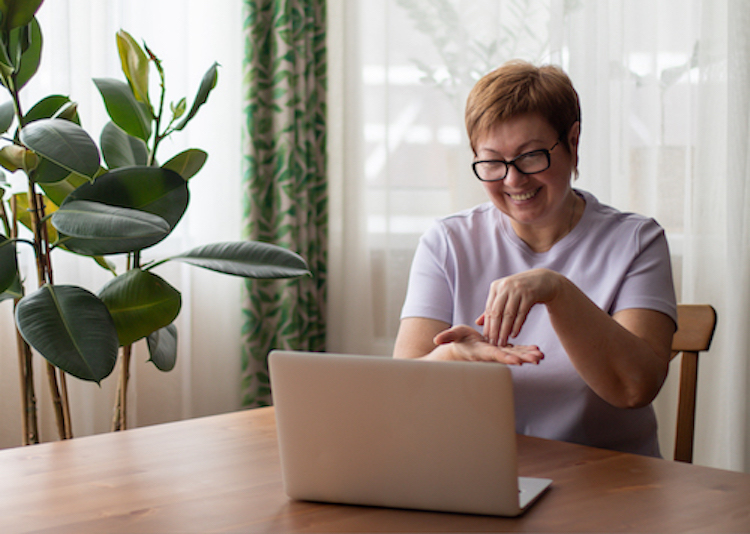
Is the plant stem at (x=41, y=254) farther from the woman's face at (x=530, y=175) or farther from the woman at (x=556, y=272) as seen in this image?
the woman's face at (x=530, y=175)

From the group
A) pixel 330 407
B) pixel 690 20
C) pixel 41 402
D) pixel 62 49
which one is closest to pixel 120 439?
pixel 330 407

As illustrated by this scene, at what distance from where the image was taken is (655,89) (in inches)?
88.0

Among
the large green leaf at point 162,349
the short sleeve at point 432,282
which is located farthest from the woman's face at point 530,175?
the large green leaf at point 162,349

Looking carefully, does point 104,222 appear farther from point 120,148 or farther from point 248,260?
point 120,148

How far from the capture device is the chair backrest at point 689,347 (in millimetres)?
1401

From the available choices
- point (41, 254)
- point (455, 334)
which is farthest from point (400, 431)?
point (41, 254)

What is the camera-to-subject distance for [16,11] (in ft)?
4.71

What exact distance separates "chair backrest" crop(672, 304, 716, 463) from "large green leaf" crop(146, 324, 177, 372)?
3.59ft

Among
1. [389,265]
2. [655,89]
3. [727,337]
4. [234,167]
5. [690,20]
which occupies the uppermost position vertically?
[690,20]

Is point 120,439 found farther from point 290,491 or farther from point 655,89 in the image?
point 655,89

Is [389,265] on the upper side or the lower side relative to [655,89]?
lower

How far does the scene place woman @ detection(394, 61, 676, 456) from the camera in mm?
1209

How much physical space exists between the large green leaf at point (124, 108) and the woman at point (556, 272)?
2.39ft

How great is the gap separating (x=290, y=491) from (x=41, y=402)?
167 cm
